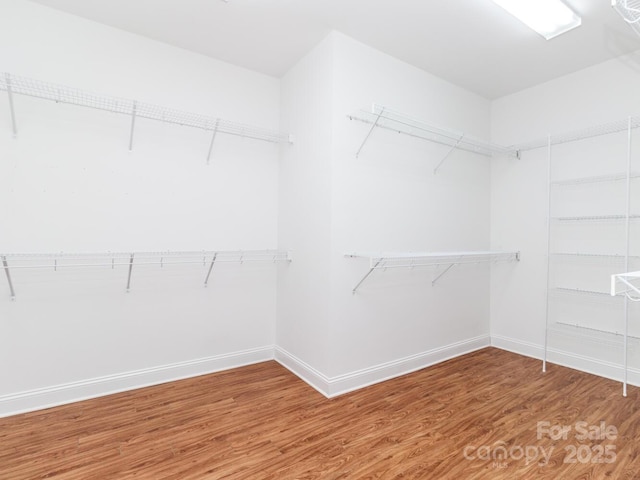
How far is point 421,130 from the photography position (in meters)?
2.84

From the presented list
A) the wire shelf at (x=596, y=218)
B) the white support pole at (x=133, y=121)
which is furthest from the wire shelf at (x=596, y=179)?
the white support pole at (x=133, y=121)

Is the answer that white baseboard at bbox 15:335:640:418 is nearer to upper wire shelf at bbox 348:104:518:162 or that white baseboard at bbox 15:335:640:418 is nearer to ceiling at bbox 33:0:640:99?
upper wire shelf at bbox 348:104:518:162

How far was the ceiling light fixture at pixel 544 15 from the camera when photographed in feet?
6.85

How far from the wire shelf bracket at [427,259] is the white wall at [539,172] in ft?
0.63

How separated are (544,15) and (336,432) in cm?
288

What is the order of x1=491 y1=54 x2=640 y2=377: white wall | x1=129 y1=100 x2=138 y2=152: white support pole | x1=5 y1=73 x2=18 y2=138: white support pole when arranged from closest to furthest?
x1=5 y1=73 x2=18 y2=138: white support pole, x1=129 y1=100 x2=138 y2=152: white support pole, x1=491 y1=54 x2=640 y2=377: white wall

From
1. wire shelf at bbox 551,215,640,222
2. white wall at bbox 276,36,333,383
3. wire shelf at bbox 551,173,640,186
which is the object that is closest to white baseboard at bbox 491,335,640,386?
wire shelf at bbox 551,215,640,222

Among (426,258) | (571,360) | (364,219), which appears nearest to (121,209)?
(364,219)

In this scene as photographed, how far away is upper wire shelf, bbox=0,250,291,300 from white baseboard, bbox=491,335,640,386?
2.32 meters

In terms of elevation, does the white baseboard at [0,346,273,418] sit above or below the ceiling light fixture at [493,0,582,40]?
below

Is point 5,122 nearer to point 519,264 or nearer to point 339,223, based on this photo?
point 339,223

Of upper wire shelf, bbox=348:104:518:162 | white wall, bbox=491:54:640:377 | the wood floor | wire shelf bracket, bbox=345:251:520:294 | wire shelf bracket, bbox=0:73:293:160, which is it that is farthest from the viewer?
white wall, bbox=491:54:640:377

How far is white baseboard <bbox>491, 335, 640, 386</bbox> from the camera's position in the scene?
2.63m

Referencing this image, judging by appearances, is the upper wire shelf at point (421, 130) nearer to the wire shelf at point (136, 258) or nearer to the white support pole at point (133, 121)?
the wire shelf at point (136, 258)
